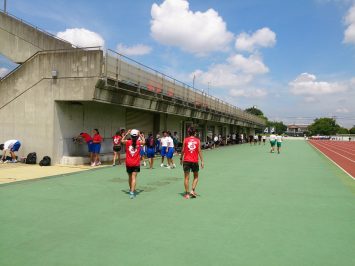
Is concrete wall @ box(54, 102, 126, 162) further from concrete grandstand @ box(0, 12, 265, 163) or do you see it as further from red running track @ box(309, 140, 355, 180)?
red running track @ box(309, 140, 355, 180)

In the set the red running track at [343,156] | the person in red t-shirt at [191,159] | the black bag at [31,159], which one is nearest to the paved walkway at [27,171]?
the black bag at [31,159]

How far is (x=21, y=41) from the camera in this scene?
811 inches

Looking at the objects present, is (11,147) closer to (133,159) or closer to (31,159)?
(31,159)

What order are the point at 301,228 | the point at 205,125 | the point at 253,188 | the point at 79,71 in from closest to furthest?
the point at 301,228, the point at 253,188, the point at 79,71, the point at 205,125

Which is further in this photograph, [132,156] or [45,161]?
[45,161]

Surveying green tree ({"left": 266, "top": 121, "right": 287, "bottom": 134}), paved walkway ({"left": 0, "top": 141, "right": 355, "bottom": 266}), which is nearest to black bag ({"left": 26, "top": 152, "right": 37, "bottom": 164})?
paved walkway ({"left": 0, "top": 141, "right": 355, "bottom": 266})

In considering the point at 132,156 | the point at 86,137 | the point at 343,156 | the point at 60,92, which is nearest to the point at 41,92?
the point at 60,92

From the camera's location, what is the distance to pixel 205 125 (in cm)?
4078

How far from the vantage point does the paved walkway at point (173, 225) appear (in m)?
4.97

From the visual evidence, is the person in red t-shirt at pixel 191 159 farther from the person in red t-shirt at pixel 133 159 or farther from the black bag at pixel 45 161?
the black bag at pixel 45 161

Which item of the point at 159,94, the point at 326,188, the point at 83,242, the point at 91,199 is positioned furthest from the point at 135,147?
the point at 159,94

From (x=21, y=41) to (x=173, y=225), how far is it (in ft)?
59.6

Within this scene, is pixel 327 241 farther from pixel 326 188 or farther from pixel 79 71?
pixel 79 71

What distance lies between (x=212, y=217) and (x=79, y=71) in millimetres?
11240
